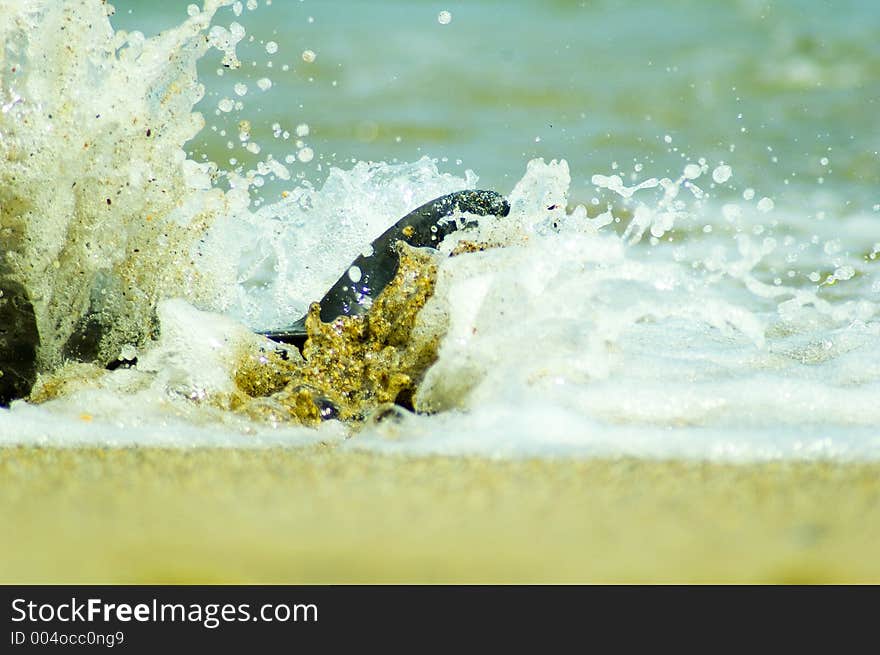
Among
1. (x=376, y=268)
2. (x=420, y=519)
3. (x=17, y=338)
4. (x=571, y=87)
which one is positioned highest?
(x=571, y=87)

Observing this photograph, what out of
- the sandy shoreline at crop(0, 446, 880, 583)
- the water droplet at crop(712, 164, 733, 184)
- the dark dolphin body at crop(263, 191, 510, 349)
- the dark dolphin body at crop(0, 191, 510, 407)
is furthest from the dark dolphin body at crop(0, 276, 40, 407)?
the water droplet at crop(712, 164, 733, 184)

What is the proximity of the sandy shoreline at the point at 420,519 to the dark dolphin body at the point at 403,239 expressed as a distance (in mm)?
664

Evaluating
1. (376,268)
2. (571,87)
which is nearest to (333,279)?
(376,268)

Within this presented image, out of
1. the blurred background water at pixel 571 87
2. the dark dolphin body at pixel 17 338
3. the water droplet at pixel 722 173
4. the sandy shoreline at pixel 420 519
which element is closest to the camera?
the sandy shoreline at pixel 420 519

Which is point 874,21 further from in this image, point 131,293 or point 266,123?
point 131,293

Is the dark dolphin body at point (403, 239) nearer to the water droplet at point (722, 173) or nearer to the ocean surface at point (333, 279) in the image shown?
the ocean surface at point (333, 279)

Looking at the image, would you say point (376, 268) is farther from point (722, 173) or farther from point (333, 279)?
point (722, 173)

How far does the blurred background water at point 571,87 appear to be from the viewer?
7523 millimetres

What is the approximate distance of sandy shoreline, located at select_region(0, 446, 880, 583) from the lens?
1376mm

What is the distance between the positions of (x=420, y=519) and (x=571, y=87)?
7749 millimetres

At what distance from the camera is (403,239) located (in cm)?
253

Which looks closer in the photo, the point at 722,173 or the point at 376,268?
the point at 376,268

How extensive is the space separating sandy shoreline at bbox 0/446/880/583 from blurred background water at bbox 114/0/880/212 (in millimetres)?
4945

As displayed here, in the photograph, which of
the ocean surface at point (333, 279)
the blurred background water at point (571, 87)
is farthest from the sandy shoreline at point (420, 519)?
the blurred background water at point (571, 87)
